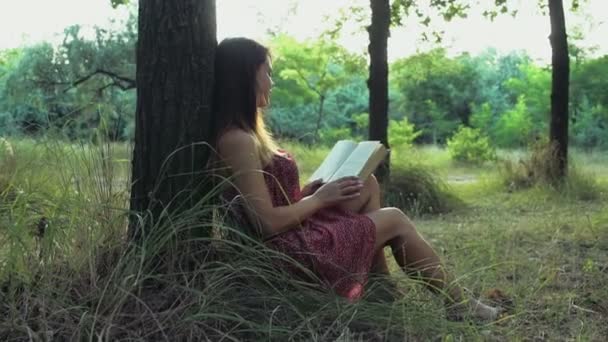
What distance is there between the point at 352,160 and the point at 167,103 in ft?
2.83

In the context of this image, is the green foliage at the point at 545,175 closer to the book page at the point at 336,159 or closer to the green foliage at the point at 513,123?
the book page at the point at 336,159

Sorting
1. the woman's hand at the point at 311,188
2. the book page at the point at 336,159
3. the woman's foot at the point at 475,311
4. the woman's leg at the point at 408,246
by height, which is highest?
the book page at the point at 336,159

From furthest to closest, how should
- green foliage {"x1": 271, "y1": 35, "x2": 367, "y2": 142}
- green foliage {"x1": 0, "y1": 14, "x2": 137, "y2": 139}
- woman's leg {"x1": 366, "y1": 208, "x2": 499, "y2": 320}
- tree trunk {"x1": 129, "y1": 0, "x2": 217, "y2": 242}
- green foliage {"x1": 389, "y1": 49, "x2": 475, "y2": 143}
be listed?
green foliage {"x1": 389, "y1": 49, "x2": 475, "y2": 143}, green foliage {"x1": 271, "y1": 35, "x2": 367, "y2": 142}, green foliage {"x1": 0, "y1": 14, "x2": 137, "y2": 139}, woman's leg {"x1": 366, "y1": 208, "x2": 499, "y2": 320}, tree trunk {"x1": 129, "y1": 0, "x2": 217, "y2": 242}

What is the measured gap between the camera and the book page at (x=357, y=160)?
3336 mm

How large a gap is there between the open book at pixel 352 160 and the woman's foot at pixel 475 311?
65 centimetres

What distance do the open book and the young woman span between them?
0.07m

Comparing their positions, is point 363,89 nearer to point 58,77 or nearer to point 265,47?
point 58,77

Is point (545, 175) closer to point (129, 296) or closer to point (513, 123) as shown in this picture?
point (129, 296)

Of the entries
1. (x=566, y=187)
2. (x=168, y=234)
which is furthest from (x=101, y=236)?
(x=566, y=187)

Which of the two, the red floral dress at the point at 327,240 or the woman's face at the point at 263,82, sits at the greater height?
the woman's face at the point at 263,82

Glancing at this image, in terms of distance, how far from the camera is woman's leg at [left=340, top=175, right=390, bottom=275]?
361 cm

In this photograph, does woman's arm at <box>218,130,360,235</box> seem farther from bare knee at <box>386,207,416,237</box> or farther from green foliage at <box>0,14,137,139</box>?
green foliage at <box>0,14,137,139</box>

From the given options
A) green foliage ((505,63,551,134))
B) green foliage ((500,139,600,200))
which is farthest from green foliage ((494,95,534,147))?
green foliage ((500,139,600,200))

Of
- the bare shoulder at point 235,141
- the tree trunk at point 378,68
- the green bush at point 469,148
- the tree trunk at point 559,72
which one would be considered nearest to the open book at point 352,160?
the bare shoulder at point 235,141
